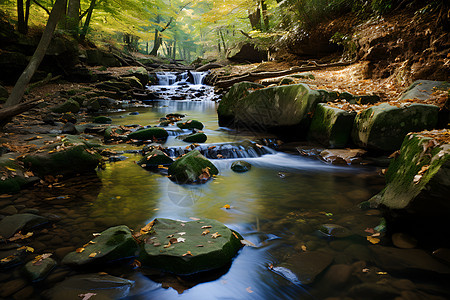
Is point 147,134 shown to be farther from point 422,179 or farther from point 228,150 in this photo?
point 422,179

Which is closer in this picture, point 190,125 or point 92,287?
point 92,287

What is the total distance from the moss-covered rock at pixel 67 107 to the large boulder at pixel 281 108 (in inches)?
302

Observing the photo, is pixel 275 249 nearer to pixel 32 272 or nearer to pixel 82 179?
pixel 32 272

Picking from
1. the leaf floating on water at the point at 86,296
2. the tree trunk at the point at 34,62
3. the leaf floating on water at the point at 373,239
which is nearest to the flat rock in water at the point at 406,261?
the leaf floating on water at the point at 373,239

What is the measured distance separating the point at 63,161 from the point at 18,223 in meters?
1.88

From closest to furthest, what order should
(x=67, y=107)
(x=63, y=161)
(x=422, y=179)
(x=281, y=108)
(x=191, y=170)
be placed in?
(x=422, y=179) < (x=63, y=161) < (x=191, y=170) < (x=281, y=108) < (x=67, y=107)

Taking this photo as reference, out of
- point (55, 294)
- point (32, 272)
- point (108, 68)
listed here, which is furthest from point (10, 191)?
point (108, 68)

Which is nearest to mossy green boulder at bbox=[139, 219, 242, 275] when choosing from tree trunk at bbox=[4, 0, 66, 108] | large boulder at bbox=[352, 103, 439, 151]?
large boulder at bbox=[352, 103, 439, 151]

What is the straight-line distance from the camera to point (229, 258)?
2.75 meters

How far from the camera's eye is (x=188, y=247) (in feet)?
8.68

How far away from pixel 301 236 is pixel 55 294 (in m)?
2.56

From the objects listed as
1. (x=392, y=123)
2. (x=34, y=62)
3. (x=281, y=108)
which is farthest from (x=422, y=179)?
(x=34, y=62)

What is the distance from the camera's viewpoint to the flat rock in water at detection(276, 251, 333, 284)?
251 centimetres

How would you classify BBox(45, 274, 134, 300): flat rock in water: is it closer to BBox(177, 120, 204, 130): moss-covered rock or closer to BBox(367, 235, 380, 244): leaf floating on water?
BBox(367, 235, 380, 244): leaf floating on water
